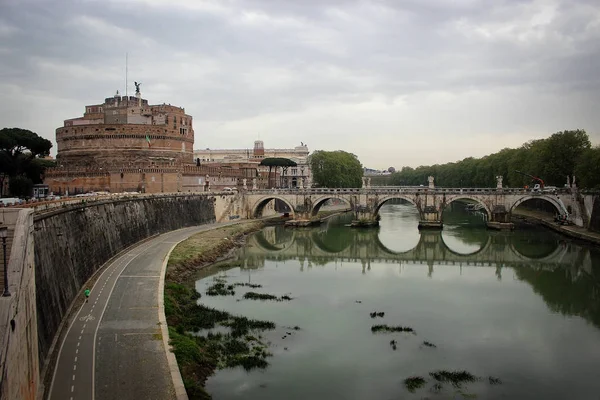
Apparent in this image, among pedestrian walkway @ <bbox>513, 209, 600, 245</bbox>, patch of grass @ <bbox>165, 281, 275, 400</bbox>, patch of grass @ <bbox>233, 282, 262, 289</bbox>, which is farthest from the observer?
pedestrian walkway @ <bbox>513, 209, 600, 245</bbox>

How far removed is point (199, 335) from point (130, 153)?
47266 mm

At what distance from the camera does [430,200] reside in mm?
57469

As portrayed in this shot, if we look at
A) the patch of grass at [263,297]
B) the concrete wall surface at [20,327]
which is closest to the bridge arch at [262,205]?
the patch of grass at [263,297]

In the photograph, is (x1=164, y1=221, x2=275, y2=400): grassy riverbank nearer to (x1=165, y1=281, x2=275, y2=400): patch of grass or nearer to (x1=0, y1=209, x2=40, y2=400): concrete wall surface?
(x1=165, y1=281, x2=275, y2=400): patch of grass

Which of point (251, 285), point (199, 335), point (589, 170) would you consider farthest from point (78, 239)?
point (589, 170)

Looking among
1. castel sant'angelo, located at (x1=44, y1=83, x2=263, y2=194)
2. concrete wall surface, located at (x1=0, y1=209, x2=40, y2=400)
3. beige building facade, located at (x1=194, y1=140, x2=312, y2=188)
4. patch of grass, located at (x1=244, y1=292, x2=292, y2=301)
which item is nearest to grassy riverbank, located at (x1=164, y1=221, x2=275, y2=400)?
patch of grass, located at (x1=244, y1=292, x2=292, y2=301)

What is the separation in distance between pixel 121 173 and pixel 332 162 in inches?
1514

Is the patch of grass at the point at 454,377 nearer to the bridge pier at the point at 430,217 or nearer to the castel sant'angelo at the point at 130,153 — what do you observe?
the bridge pier at the point at 430,217

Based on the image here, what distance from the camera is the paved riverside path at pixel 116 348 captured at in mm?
13398

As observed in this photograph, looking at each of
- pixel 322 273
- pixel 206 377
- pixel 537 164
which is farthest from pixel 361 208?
pixel 206 377

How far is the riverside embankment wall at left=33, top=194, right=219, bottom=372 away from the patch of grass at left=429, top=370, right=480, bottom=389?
38.9 feet

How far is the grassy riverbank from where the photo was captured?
16.7m

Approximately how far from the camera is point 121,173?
55.4m

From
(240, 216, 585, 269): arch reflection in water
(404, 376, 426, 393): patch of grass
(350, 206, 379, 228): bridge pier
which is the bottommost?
(404, 376, 426, 393): patch of grass
